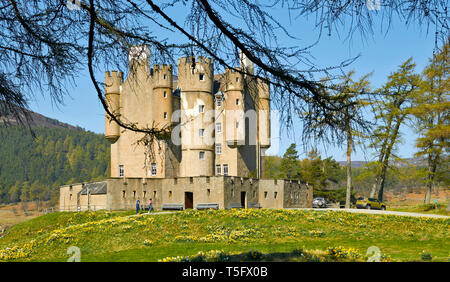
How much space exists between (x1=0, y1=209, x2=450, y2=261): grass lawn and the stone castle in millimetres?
A: 13282

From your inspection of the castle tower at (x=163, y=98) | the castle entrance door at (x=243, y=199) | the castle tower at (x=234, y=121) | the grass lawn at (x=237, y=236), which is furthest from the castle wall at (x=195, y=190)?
the grass lawn at (x=237, y=236)

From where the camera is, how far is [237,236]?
18.2 meters

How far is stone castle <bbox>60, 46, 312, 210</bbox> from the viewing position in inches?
1529

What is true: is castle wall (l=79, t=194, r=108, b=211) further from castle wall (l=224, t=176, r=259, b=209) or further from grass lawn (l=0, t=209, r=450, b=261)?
grass lawn (l=0, t=209, r=450, b=261)

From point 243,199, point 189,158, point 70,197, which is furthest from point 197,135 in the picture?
point 70,197

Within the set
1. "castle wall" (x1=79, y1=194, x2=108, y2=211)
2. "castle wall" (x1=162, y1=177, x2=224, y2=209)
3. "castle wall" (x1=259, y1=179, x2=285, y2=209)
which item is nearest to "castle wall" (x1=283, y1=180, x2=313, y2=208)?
"castle wall" (x1=259, y1=179, x2=285, y2=209)

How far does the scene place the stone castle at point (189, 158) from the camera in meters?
38.8

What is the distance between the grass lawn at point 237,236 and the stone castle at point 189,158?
523 inches

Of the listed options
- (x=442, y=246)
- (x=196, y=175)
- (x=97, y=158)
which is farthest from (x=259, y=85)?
(x=97, y=158)

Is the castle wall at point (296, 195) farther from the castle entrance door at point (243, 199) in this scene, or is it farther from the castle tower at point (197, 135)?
the castle tower at point (197, 135)

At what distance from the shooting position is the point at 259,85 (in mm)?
5883

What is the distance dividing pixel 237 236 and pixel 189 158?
2508 centimetres

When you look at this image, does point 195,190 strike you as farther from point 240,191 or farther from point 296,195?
point 296,195
